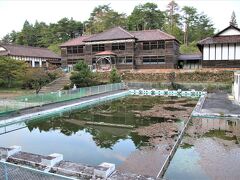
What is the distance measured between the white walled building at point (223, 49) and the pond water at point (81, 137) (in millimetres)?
20330

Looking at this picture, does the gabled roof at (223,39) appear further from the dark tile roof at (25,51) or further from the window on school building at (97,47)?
the dark tile roof at (25,51)

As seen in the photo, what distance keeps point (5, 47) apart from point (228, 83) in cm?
3212

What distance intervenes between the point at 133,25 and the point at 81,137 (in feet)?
150

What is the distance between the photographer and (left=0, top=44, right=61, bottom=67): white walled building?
39.1 metres

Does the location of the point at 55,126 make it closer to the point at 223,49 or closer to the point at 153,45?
the point at 223,49

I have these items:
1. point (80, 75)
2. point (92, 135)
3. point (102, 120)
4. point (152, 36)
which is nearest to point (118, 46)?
point (152, 36)

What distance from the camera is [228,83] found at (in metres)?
31.4

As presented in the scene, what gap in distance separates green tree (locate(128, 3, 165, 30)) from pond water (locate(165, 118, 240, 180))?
43.3m

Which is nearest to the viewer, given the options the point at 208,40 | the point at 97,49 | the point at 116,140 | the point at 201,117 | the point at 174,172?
the point at 174,172

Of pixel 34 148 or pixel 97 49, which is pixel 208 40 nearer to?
pixel 97 49

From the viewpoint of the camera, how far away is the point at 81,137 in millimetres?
12953

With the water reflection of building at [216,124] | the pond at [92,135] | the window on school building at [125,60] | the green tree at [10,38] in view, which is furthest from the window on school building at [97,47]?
the green tree at [10,38]

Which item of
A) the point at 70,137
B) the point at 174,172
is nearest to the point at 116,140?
the point at 70,137

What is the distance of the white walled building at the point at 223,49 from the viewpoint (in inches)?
1299
